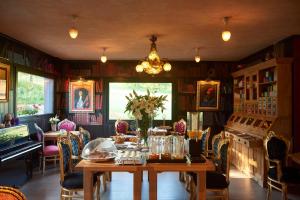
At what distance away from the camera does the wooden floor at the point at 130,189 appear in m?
5.01

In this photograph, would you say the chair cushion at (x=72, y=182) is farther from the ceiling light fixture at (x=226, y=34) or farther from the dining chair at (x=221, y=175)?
the ceiling light fixture at (x=226, y=34)

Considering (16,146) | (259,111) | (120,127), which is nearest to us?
(16,146)

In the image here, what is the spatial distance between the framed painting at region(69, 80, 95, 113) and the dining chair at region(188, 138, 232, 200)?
5.47m

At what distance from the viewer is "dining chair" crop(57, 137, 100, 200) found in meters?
3.88

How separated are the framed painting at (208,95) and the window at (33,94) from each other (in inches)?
169

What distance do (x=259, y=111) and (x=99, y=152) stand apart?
14.2ft

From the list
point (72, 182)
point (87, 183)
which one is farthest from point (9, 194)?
point (72, 182)

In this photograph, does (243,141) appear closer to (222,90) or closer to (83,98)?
(222,90)

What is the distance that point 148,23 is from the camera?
485cm

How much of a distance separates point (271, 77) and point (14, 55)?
5.25m

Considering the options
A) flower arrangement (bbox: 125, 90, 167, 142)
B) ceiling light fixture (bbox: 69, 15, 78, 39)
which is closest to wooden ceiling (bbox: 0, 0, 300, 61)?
ceiling light fixture (bbox: 69, 15, 78, 39)

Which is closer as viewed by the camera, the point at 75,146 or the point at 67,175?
the point at 67,175

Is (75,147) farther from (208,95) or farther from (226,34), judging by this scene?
(208,95)

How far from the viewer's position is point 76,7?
160 inches
